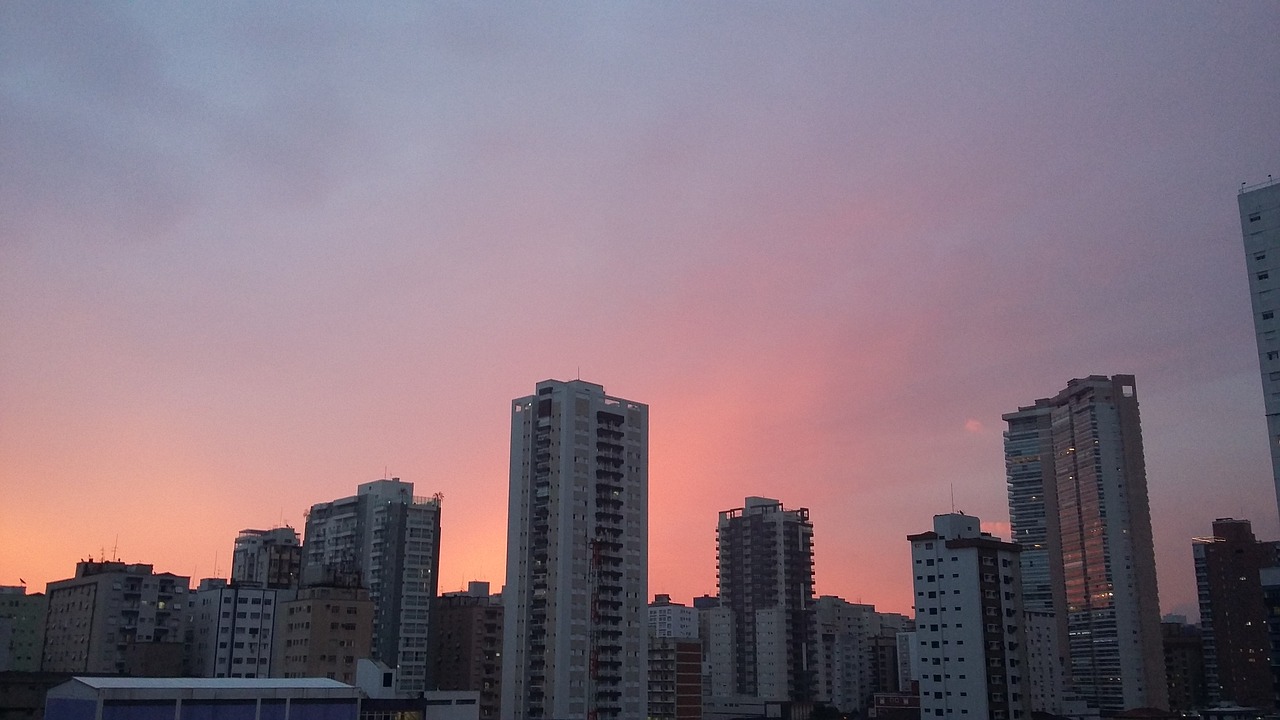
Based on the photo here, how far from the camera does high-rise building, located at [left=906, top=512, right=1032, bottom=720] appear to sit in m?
128

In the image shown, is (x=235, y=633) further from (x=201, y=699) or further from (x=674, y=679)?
(x=201, y=699)

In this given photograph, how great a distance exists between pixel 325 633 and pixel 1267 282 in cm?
11610

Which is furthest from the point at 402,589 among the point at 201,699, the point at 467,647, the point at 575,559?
Answer: the point at 201,699

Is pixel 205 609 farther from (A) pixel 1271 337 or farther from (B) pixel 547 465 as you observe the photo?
A: (A) pixel 1271 337

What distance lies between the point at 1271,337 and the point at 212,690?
9502 centimetres

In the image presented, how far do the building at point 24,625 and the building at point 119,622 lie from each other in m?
12.3

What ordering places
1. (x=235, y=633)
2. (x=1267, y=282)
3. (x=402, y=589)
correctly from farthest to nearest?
(x=402, y=589) → (x=235, y=633) → (x=1267, y=282)

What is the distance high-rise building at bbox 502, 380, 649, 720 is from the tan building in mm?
20245

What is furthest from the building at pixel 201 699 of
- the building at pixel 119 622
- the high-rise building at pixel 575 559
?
the building at pixel 119 622

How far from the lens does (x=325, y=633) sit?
14175cm

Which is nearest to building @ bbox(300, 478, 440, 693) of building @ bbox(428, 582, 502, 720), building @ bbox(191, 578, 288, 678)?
building @ bbox(428, 582, 502, 720)

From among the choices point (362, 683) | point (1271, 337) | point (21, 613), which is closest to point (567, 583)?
point (362, 683)

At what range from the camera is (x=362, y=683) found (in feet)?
314

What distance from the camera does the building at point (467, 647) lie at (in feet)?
575
